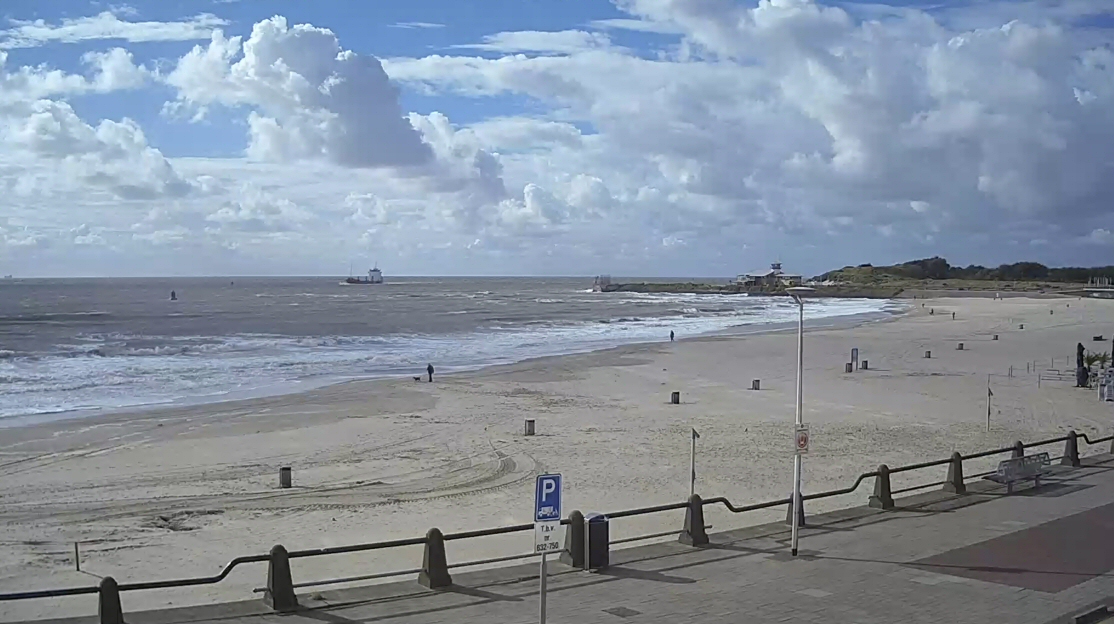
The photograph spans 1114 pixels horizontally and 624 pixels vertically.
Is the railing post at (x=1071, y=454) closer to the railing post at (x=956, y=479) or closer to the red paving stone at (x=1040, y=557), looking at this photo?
the railing post at (x=956, y=479)

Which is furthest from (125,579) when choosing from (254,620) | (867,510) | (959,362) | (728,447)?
(959,362)

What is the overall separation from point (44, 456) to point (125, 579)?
12296 mm

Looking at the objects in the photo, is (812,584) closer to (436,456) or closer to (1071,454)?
(1071,454)

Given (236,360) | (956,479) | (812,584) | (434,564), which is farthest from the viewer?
(236,360)

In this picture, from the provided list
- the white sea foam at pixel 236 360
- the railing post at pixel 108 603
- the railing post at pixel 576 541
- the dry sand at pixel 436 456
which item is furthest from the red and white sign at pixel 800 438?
the white sea foam at pixel 236 360

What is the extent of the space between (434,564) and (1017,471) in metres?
11.2

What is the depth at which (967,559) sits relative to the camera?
1278cm

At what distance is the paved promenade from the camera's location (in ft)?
34.0

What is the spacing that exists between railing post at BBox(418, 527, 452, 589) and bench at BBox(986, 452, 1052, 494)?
10711 mm

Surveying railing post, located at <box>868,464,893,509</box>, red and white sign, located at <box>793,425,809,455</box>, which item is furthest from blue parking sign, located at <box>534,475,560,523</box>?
railing post, located at <box>868,464,893,509</box>

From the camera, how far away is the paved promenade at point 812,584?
A: 10375 millimetres

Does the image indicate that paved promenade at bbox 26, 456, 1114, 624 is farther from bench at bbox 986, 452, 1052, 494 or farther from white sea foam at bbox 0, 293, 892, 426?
white sea foam at bbox 0, 293, 892, 426

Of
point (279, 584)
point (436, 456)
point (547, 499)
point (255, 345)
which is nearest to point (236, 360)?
point (255, 345)

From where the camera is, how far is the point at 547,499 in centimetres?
839
